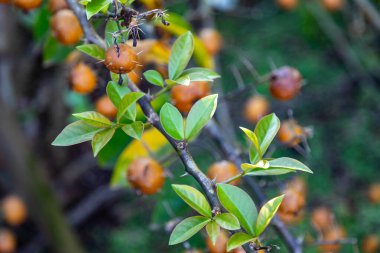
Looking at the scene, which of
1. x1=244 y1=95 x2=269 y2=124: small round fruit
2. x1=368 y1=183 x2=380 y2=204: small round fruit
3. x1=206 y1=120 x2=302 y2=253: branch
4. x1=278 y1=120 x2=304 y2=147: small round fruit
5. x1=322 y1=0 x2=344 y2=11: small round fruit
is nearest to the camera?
x1=206 y1=120 x2=302 y2=253: branch

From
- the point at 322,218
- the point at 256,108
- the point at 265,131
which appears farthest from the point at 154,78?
the point at 256,108

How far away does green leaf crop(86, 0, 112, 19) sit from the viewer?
738 millimetres

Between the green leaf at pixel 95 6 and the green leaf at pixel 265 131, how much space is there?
252mm

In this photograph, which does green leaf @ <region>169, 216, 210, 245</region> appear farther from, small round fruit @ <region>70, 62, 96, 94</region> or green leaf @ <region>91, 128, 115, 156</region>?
small round fruit @ <region>70, 62, 96, 94</region>

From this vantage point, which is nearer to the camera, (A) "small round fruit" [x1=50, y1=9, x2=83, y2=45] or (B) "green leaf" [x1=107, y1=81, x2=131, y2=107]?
(B) "green leaf" [x1=107, y1=81, x2=131, y2=107]

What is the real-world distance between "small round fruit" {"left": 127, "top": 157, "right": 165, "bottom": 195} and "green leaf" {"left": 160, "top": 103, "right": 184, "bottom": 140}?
277mm

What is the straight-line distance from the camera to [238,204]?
75 cm

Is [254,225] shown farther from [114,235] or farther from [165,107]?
[114,235]

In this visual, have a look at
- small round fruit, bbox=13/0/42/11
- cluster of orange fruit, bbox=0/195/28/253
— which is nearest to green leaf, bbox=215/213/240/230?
small round fruit, bbox=13/0/42/11

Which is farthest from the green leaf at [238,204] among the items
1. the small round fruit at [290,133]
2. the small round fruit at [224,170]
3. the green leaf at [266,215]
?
the small round fruit at [290,133]

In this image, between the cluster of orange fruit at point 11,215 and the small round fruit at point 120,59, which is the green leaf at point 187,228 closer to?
the small round fruit at point 120,59

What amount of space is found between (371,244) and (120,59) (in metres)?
1.03

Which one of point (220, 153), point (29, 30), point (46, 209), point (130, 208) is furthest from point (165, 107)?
point (29, 30)

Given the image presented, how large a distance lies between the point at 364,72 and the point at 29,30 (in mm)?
1176
